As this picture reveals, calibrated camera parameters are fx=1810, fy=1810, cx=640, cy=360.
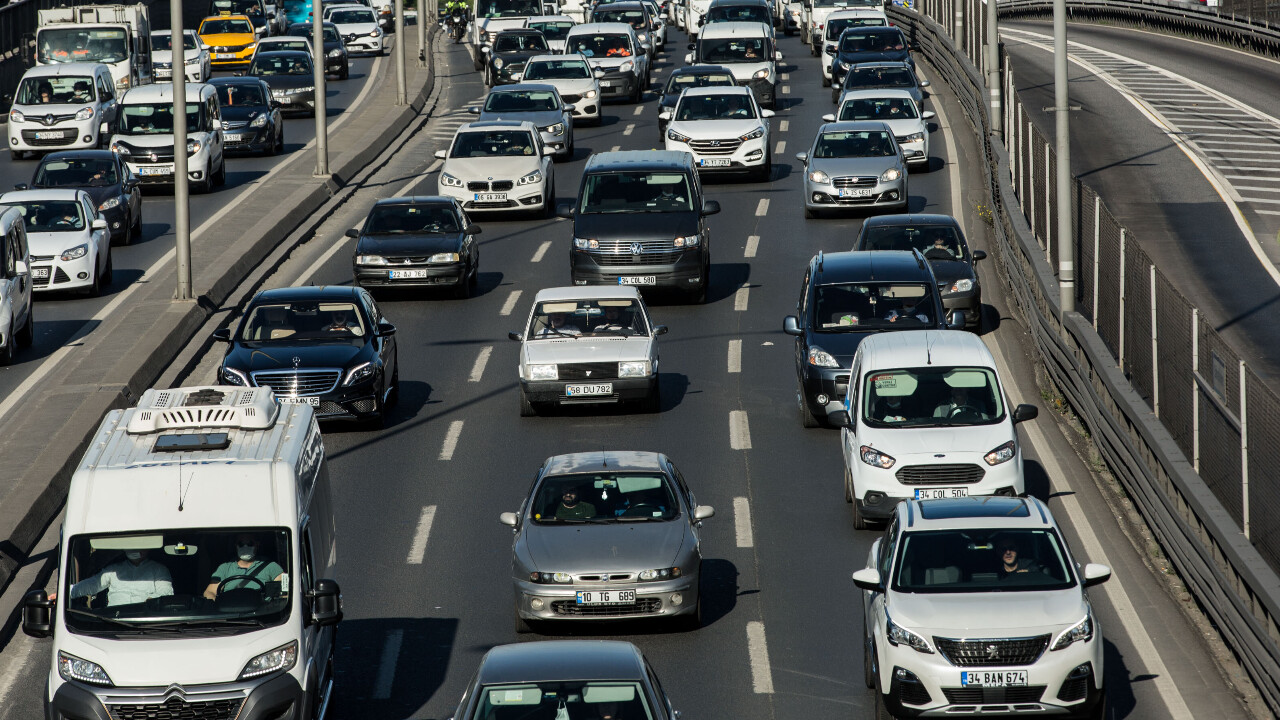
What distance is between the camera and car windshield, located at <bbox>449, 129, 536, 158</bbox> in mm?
36625

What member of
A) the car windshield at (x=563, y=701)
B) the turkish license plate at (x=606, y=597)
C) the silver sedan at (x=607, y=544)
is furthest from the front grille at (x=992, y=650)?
the turkish license plate at (x=606, y=597)

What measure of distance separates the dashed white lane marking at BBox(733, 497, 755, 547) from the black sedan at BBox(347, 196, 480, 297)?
36.6ft

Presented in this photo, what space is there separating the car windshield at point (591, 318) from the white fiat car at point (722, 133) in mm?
15335

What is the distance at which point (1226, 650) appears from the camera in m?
14.4

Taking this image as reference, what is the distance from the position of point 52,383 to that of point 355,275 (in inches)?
252

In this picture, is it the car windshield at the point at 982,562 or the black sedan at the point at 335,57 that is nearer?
the car windshield at the point at 982,562

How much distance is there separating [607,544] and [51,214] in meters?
18.4

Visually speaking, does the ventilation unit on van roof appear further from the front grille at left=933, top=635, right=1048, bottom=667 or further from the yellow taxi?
the yellow taxi

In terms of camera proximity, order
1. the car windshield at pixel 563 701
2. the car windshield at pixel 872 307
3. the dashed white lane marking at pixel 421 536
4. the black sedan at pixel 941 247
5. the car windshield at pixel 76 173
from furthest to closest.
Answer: the car windshield at pixel 76 173 < the black sedan at pixel 941 247 < the car windshield at pixel 872 307 < the dashed white lane marking at pixel 421 536 < the car windshield at pixel 563 701

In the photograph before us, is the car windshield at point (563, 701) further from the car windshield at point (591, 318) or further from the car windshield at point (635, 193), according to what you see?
the car windshield at point (635, 193)

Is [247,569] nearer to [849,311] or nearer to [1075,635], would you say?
[1075,635]

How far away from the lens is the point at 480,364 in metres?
25.8

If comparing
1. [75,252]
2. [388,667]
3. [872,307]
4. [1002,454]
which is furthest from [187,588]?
[75,252]

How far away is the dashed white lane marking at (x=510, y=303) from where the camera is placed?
28812 millimetres
